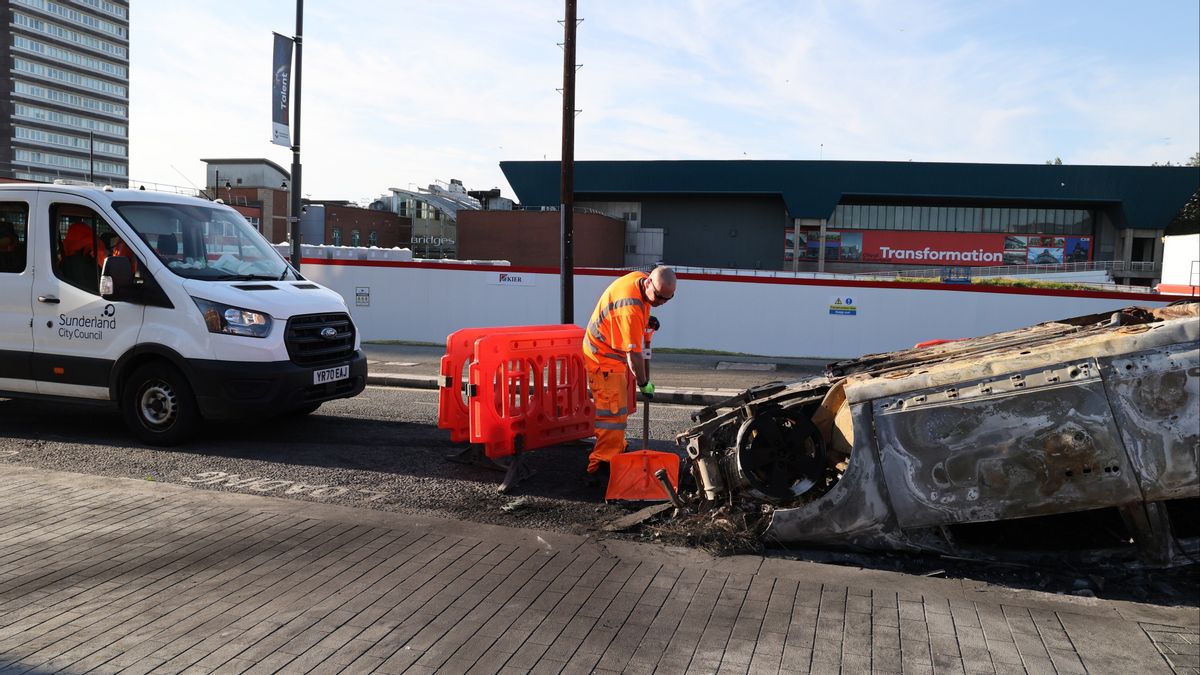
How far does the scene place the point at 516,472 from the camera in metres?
6.71

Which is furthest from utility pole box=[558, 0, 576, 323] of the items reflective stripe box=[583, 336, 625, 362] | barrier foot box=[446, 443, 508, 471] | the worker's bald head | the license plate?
the worker's bald head

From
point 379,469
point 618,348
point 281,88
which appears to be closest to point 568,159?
point 281,88

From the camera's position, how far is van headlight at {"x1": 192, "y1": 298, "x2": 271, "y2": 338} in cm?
754

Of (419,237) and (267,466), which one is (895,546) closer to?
(267,466)

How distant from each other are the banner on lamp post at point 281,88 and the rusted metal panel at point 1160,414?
15.8m

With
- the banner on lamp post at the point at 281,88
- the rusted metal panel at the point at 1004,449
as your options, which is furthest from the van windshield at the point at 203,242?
the banner on lamp post at the point at 281,88

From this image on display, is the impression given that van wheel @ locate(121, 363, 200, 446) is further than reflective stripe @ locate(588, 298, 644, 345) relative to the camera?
Yes

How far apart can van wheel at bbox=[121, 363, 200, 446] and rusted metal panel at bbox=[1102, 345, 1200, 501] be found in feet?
23.2

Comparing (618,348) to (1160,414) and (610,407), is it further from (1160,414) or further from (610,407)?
(1160,414)

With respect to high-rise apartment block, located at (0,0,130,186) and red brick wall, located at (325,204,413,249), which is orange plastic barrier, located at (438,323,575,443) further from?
high-rise apartment block, located at (0,0,130,186)

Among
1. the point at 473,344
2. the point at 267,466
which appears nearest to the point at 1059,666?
the point at 473,344

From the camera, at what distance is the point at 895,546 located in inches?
198

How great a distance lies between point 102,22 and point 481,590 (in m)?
136

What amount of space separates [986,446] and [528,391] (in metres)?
3.52
